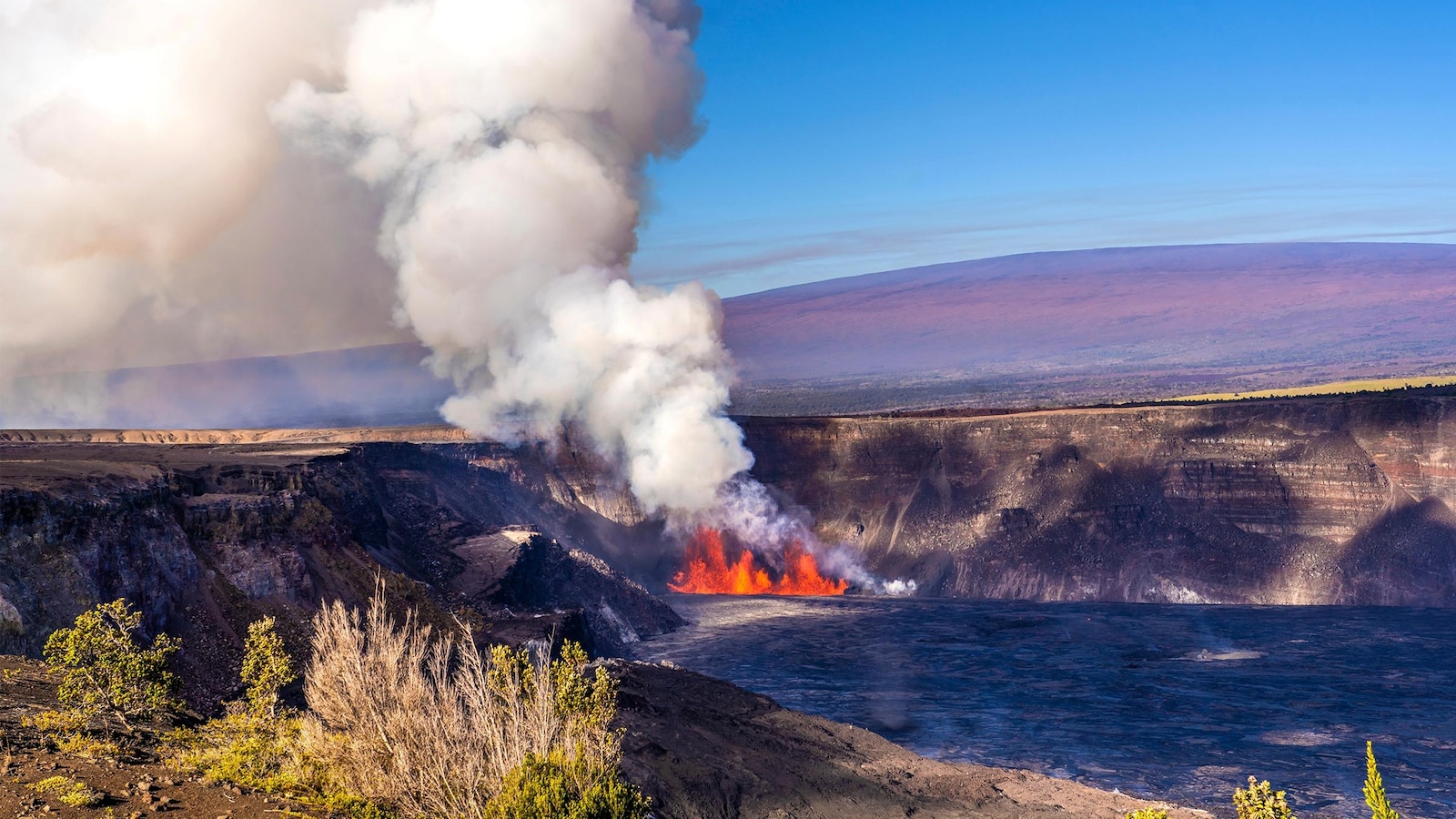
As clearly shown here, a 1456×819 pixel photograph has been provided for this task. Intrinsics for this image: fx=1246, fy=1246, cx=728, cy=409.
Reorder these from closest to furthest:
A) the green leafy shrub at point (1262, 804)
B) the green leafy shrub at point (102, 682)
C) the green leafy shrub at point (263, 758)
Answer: the green leafy shrub at point (1262, 804) → the green leafy shrub at point (263, 758) → the green leafy shrub at point (102, 682)

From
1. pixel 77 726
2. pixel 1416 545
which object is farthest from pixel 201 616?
pixel 1416 545

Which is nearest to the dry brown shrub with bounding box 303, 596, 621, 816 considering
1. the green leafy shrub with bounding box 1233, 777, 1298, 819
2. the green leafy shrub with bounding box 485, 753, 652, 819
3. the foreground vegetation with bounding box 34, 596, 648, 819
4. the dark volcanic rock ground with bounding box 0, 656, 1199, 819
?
the foreground vegetation with bounding box 34, 596, 648, 819

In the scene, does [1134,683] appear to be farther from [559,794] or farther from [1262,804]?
[559,794]

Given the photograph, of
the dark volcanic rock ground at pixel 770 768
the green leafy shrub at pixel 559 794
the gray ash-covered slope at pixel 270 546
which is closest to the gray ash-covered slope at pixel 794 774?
the dark volcanic rock ground at pixel 770 768

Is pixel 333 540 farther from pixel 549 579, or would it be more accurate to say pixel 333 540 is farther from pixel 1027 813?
pixel 1027 813

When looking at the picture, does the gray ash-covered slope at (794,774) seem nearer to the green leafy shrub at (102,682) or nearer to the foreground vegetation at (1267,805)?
the green leafy shrub at (102,682)
